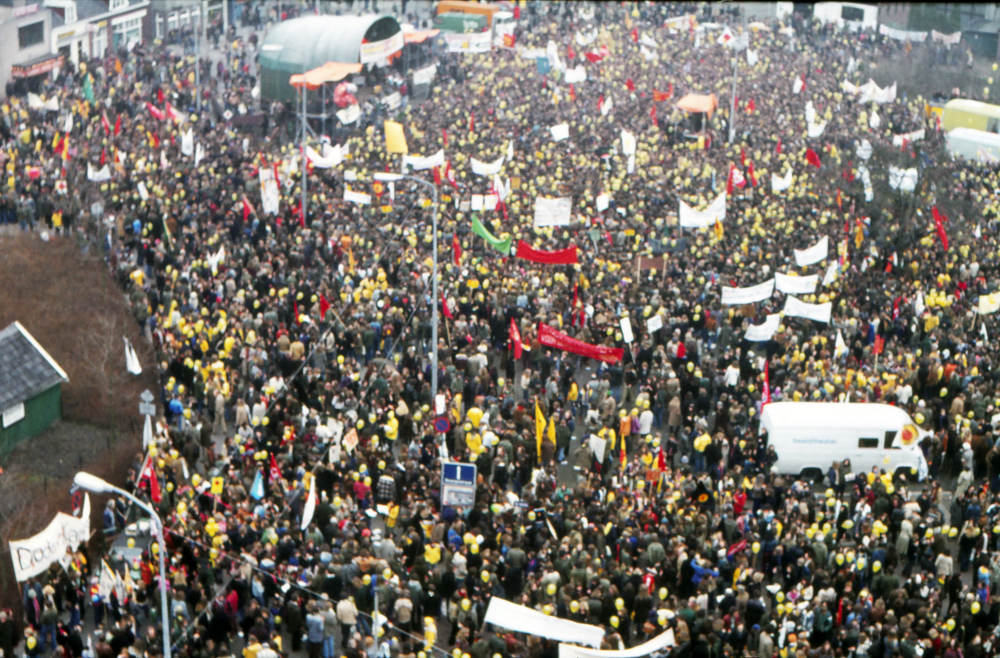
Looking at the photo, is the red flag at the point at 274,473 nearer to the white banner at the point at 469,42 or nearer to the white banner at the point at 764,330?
the white banner at the point at 764,330

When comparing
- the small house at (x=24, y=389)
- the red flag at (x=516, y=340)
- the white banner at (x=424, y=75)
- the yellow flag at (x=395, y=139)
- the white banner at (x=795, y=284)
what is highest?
the white banner at (x=424, y=75)

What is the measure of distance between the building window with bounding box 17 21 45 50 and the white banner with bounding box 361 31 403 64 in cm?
1375

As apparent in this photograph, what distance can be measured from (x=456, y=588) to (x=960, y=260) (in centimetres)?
2019

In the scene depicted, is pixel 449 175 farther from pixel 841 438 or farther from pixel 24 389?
pixel 841 438

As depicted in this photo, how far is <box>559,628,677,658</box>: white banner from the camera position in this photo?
18141 millimetres

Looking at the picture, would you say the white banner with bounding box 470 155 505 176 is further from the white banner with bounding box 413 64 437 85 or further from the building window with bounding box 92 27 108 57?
the building window with bounding box 92 27 108 57

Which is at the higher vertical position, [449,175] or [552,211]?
[552,211]

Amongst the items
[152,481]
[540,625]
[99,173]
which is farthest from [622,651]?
[99,173]

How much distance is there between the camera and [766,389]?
2786cm

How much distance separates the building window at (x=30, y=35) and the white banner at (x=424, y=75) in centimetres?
1564

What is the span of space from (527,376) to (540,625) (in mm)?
10477

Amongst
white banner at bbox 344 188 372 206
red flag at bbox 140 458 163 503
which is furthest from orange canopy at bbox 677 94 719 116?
red flag at bbox 140 458 163 503

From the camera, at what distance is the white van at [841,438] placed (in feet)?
87.5

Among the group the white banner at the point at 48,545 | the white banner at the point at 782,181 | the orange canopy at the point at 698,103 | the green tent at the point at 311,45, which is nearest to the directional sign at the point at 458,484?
the white banner at the point at 48,545
